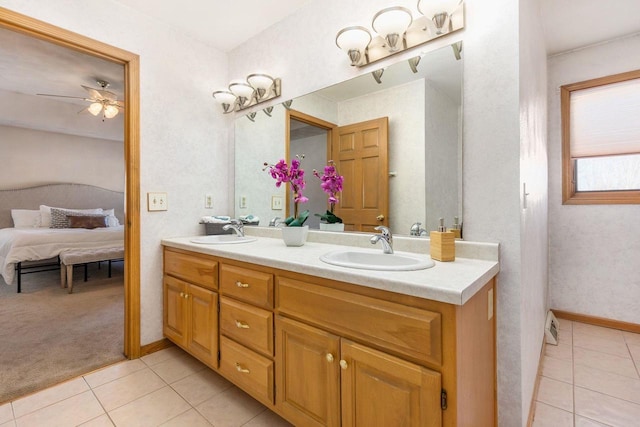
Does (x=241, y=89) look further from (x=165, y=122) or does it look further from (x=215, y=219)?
(x=215, y=219)

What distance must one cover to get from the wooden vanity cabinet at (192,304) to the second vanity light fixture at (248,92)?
4.10 ft

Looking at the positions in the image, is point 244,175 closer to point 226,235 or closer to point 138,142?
point 226,235

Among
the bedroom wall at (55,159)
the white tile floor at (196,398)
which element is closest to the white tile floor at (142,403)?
the white tile floor at (196,398)

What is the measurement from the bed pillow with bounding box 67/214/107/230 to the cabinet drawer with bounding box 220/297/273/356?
14.3 feet

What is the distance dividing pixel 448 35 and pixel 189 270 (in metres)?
1.90

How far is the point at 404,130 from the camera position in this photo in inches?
61.2

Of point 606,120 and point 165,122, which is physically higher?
point 606,120

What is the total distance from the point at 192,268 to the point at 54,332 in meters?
1.67

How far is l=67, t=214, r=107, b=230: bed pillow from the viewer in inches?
178

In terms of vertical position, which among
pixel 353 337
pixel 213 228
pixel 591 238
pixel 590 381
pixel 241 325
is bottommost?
pixel 590 381

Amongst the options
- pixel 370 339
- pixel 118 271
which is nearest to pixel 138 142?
pixel 370 339

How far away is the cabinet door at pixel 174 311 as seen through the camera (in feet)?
6.10

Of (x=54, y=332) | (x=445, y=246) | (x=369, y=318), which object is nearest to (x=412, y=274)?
(x=369, y=318)

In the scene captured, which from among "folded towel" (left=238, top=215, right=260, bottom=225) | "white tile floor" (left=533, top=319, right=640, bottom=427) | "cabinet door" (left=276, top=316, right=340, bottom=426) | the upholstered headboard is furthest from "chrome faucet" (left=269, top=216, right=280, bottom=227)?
the upholstered headboard
